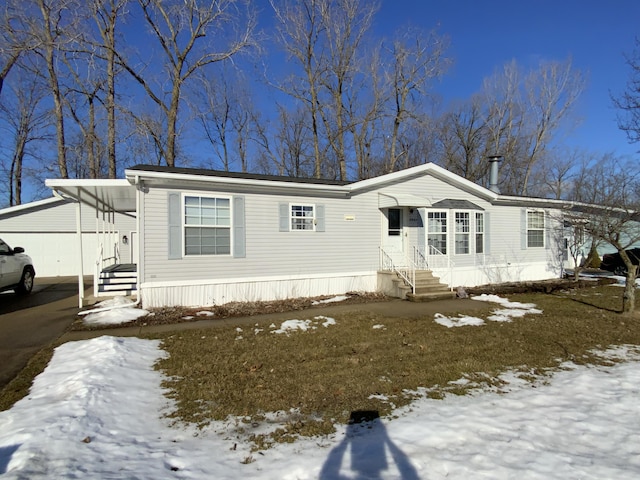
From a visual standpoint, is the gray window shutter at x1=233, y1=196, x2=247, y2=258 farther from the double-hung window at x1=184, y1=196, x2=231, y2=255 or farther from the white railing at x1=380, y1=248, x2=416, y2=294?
the white railing at x1=380, y1=248, x2=416, y2=294

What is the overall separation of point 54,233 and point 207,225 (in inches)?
509

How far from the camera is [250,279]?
9570 millimetres

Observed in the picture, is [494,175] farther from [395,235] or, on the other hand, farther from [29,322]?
[29,322]

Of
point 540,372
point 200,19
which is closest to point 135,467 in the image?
point 540,372

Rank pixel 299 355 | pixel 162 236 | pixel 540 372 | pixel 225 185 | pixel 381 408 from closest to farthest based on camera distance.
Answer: pixel 381 408, pixel 540 372, pixel 299 355, pixel 162 236, pixel 225 185

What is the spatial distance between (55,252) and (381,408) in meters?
19.1

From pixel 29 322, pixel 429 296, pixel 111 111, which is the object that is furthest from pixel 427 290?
pixel 111 111

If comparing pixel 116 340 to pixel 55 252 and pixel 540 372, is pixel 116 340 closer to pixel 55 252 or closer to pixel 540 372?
pixel 540 372

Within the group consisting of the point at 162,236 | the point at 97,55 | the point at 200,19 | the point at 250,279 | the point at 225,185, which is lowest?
the point at 250,279

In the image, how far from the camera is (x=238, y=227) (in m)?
9.33

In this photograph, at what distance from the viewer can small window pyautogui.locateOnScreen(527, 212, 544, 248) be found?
14.0 metres

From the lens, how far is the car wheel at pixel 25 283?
11.0 metres

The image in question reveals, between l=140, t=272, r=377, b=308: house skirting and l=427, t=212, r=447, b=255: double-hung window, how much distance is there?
7.75 ft

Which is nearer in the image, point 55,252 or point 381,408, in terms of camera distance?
point 381,408
